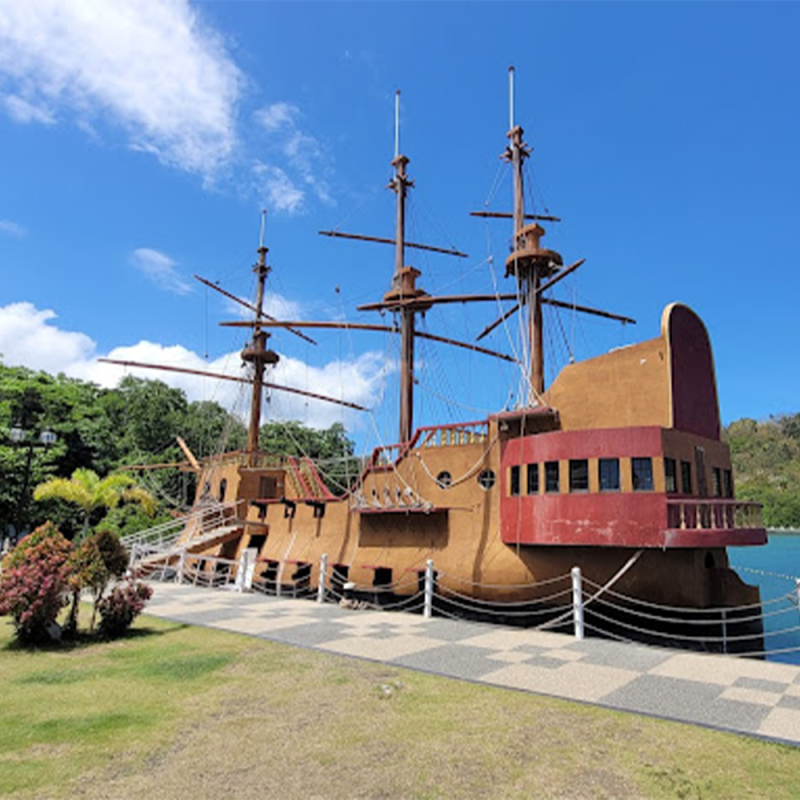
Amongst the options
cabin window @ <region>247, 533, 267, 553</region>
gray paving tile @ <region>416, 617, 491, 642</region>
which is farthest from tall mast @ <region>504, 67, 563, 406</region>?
cabin window @ <region>247, 533, 267, 553</region>

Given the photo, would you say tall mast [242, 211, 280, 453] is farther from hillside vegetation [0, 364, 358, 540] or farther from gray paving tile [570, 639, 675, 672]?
gray paving tile [570, 639, 675, 672]

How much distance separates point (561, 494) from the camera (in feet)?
45.6

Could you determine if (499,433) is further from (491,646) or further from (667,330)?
(491,646)

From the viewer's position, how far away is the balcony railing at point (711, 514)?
41.3ft

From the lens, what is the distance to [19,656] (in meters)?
9.47

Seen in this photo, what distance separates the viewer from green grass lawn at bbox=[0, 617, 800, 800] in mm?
4871

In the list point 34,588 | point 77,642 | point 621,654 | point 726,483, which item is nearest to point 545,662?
point 621,654

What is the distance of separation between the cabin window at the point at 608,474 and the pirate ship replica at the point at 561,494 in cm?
2

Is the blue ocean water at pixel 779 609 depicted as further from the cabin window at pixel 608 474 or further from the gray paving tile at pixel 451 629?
the gray paving tile at pixel 451 629

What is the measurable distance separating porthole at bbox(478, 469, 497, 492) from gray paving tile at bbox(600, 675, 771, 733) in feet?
26.2

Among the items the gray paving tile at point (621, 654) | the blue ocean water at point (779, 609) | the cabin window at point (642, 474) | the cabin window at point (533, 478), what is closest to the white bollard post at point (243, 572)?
the cabin window at point (533, 478)

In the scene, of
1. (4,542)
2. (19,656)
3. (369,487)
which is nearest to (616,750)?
(19,656)

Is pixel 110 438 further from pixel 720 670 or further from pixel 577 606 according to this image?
pixel 720 670

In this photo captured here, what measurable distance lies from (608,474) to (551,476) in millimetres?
1457
